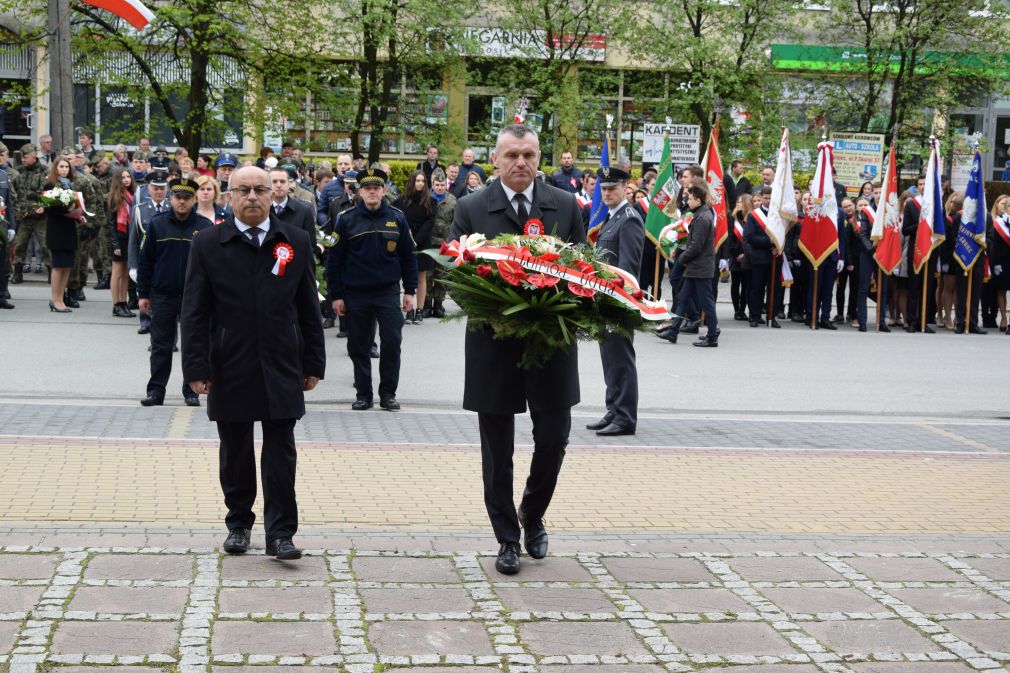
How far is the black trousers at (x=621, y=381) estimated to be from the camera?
33.7ft

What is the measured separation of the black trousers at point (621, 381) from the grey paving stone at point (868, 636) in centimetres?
468

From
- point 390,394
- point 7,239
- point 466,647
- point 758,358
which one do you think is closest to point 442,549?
point 466,647

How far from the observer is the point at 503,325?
6023mm

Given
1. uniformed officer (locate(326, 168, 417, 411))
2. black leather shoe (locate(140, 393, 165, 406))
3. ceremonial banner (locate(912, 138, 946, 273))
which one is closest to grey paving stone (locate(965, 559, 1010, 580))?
uniformed officer (locate(326, 168, 417, 411))

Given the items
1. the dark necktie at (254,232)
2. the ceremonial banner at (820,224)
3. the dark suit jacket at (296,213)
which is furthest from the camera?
the ceremonial banner at (820,224)

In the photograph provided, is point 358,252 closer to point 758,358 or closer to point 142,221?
point 142,221

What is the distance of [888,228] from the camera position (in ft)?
64.6

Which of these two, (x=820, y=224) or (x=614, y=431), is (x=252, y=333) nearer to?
(x=614, y=431)

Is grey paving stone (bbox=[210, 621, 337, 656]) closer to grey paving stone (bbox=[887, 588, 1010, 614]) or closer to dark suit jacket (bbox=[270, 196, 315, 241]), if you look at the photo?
grey paving stone (bbox=[887, 588, 1010, 614])

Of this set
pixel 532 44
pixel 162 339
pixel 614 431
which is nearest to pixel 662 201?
pixel 614 431


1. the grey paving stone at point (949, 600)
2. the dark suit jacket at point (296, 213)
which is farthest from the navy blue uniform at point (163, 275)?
the grey paving stone at point (949, 600)

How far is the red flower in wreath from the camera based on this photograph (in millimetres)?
5984

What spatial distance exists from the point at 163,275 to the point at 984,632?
7597 millimetres

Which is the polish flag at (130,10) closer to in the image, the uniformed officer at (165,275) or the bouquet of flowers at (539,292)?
the uniformed officer at (165,275)
